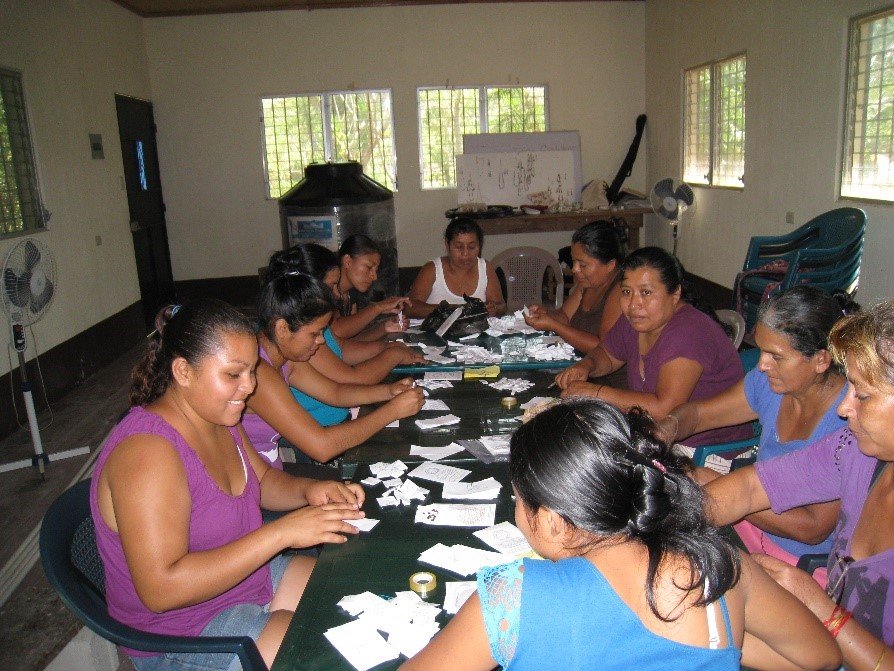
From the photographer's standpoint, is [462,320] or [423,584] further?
[462,320]

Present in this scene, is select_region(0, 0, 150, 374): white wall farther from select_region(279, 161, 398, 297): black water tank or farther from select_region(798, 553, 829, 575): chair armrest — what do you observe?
select_region(798, 553, 829, 575): chair armrest

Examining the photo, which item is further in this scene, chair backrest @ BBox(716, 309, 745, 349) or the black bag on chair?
the black bag on chair

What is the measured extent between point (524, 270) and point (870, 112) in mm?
2820

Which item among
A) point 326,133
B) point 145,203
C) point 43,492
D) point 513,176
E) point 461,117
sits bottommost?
Answer: point 43,492

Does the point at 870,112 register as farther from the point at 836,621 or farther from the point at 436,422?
the point at 836,621

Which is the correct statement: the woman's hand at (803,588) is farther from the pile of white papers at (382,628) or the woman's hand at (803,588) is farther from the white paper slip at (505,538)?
the pile of white papers at (382,628)

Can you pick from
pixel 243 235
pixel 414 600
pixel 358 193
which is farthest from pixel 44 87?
pixel 414 600

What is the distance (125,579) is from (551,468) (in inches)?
48.2

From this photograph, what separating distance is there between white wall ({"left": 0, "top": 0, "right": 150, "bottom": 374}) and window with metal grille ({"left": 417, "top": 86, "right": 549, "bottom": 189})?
12.4ft

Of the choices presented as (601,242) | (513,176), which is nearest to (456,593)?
(601,242)

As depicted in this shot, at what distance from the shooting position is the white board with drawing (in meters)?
9.26

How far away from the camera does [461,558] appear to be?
68.1 inches

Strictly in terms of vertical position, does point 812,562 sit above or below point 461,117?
below

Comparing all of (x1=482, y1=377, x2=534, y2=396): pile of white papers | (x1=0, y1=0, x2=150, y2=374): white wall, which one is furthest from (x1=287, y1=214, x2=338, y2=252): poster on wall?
(x1=482, y1=377, x2=534, y2=396): pile of white papers
